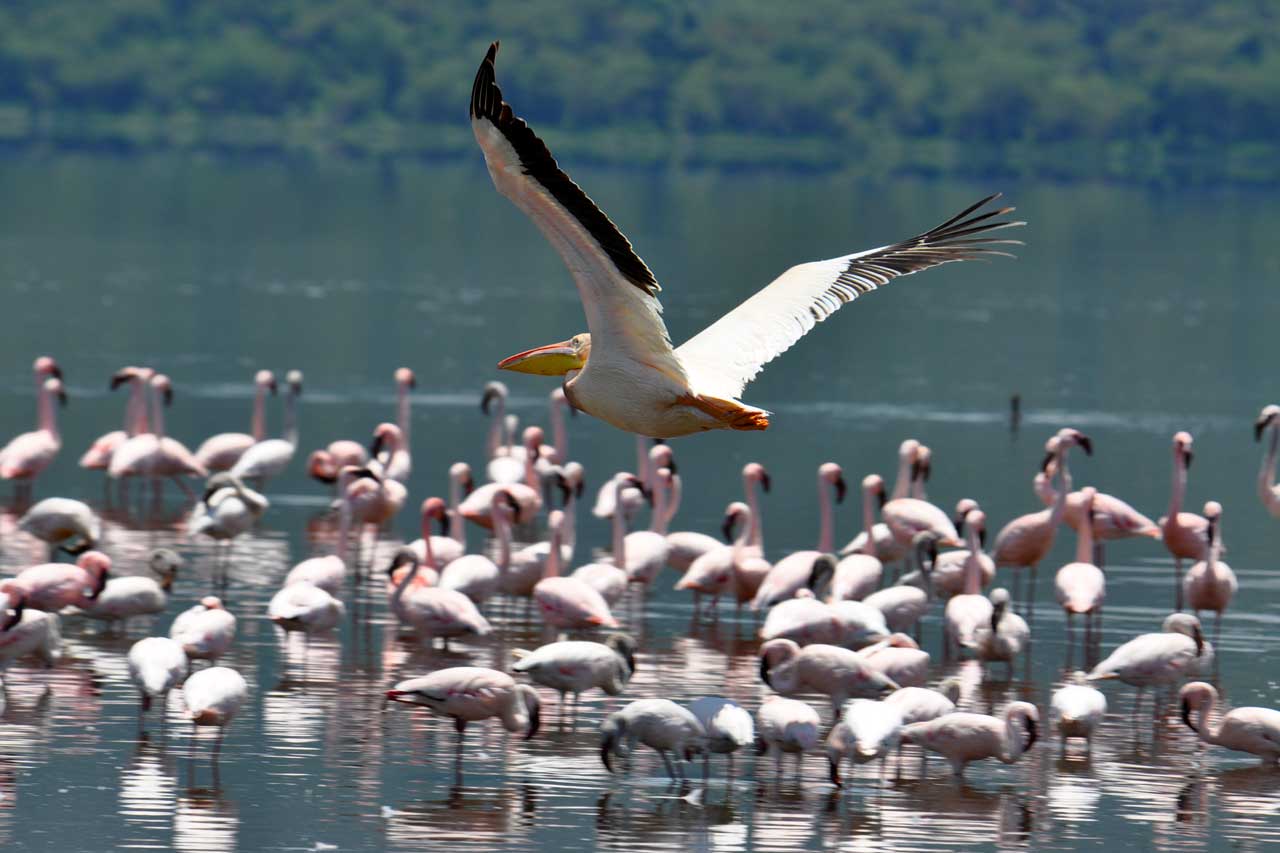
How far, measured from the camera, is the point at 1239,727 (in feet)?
43.8

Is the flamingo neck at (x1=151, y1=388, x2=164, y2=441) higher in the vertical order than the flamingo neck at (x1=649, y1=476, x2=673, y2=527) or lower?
higher

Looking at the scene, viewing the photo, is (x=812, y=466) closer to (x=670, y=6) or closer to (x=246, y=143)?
A: (x=246, y=143)

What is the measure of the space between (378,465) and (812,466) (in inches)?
245

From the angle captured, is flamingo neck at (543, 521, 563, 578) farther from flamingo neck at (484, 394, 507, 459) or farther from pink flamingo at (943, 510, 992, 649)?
flamingo neck at (484, 394, 507, 459)

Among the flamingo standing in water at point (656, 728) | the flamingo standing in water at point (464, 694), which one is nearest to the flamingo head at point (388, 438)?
the flamingo standing in water at point (464, 694)

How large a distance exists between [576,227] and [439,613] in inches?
229

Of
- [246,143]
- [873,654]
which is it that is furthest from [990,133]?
[873,654]

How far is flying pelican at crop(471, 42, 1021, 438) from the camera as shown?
986 centimetres

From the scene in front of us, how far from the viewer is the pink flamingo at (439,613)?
1546 centimetres

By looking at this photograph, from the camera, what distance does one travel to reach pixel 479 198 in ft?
299

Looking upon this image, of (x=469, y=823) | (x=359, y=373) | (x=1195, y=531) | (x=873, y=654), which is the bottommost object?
(x=469, y=823)

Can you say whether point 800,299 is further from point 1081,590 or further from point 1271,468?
point 1271,468

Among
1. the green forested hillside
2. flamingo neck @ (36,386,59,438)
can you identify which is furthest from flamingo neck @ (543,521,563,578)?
the green forested hillside

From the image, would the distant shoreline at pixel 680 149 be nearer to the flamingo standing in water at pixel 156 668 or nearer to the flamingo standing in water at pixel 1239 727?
the flamingo standing in water at pixel 1239 727
